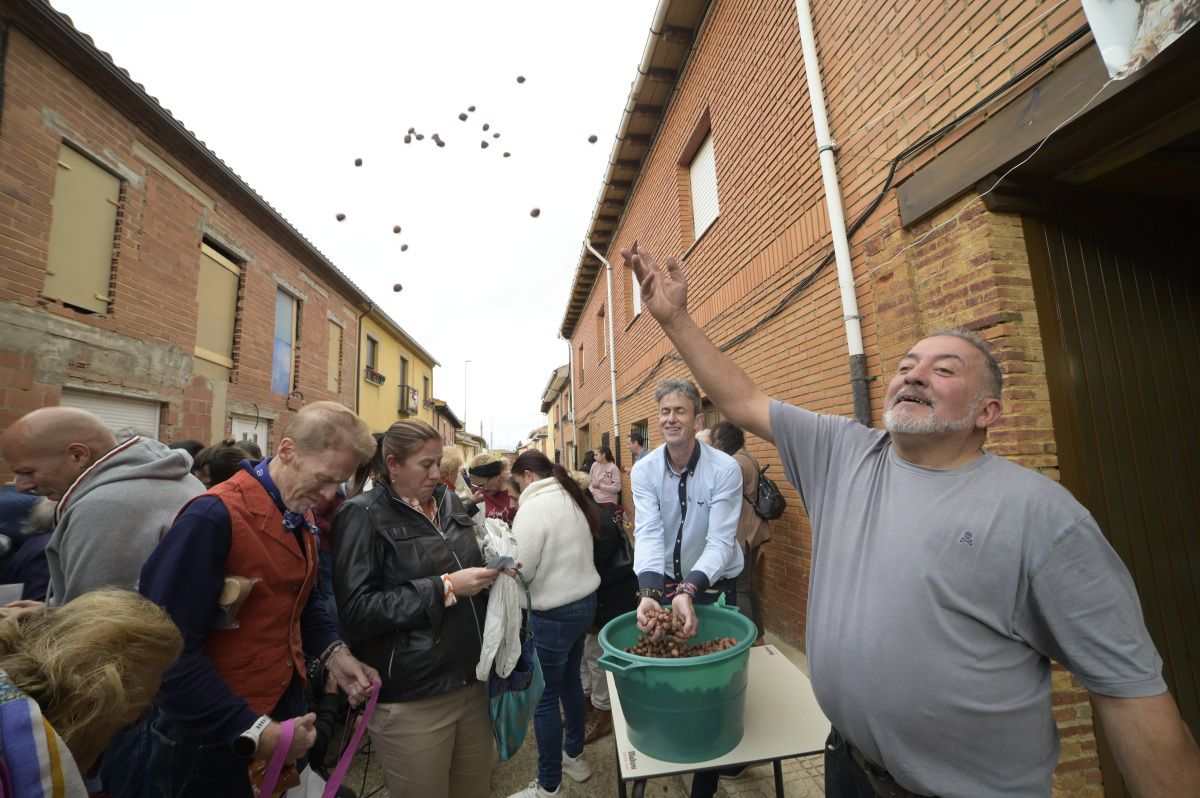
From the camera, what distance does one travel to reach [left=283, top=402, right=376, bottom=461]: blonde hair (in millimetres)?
1915

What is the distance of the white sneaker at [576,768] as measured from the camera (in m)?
3.10

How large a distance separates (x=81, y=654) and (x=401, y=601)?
104 centimetres

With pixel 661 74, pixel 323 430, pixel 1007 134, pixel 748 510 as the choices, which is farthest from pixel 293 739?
pixel 661 74

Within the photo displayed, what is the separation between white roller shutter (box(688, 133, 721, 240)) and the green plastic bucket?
17.4 ft

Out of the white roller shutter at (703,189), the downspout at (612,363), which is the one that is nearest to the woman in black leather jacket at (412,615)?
the white roller shutter at (703,189)

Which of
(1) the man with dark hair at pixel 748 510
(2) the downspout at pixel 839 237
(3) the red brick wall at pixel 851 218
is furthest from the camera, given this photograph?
(1) the man with dark hair at pixel 748 510

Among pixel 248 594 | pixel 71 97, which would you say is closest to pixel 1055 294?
pixel 248 594

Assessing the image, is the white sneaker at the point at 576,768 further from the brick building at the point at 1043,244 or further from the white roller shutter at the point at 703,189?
the white roller shutter at the point at 703,189

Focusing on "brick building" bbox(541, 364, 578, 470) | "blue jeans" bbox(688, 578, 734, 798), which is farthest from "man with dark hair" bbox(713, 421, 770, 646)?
"brick building" bbox(541, 364, 578, 470)

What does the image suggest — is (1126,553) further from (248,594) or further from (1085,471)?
(248,594)

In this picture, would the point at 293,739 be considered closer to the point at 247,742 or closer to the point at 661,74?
the point at 247,742

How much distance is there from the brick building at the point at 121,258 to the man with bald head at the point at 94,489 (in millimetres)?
4433

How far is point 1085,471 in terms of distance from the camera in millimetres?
2539

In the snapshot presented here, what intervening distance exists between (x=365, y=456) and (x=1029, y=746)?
2298 millimetres
